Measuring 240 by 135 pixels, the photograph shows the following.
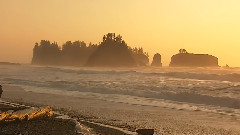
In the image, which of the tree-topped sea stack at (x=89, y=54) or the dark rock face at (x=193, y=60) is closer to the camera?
the tree-topped sea stack at (x=89, y=54)

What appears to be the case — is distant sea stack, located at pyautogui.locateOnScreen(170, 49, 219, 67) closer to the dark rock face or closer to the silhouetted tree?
the dark rock face

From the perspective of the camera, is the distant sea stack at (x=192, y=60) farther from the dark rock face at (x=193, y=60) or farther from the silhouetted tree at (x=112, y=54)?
the silhouetted tree at (x=112, y=54)

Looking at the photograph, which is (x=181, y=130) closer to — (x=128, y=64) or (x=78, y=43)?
(x=128, y=64)

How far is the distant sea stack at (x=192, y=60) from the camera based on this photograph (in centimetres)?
17762

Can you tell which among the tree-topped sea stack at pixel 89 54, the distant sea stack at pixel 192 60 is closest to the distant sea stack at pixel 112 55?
the tree-topped sea stack at pixel 89 54

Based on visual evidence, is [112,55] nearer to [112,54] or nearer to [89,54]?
[112,54]

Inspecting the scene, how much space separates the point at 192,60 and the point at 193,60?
556 millimetres

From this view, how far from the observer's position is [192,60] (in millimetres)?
179875

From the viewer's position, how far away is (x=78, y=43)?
176 m

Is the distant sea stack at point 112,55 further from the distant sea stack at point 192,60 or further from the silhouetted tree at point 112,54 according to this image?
the distant sea stack at point 192,60

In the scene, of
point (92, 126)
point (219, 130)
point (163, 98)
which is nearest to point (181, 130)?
point (219, 130)

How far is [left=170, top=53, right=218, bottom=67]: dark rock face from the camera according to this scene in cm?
17775

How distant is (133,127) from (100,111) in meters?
3.78

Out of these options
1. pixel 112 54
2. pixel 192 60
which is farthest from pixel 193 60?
A: pixel 112 54
